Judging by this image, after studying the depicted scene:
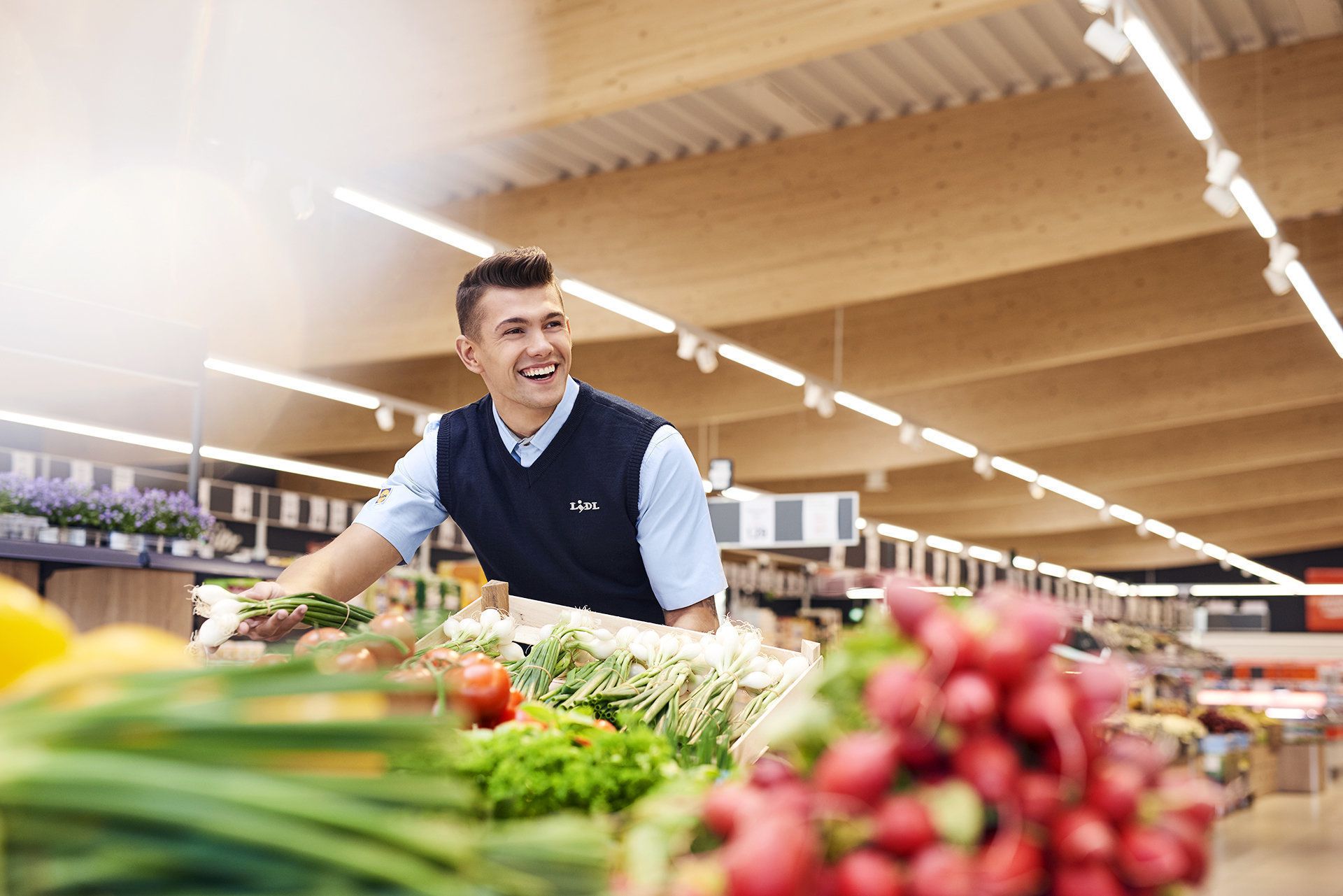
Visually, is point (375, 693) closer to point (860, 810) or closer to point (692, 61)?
point (860, 810)

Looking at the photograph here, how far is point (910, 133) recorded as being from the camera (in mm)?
9633

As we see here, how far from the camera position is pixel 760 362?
427 inches

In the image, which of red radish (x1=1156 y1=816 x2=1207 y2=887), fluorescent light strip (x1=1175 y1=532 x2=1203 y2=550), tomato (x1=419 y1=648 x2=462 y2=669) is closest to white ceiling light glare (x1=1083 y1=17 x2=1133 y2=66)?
tomato (x1=419 y1=648 x2=462 y2=669)

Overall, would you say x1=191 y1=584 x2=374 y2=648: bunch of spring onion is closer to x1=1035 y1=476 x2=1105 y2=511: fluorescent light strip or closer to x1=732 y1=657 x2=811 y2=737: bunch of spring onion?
x1=732 y1=657 x2=811 y2=737: bunch of spring onion

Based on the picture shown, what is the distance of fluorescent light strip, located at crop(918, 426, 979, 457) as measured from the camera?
13959 millimetres

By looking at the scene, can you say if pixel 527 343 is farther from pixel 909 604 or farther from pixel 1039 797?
pixel 1039 797

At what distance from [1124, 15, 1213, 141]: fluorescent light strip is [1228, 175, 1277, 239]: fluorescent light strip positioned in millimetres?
634

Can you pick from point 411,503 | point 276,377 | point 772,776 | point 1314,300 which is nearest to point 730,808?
point 772,776

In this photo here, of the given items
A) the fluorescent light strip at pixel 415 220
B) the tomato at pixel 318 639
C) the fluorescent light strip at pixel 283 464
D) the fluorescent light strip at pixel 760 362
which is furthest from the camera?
the fluorescent light strip at pixel 283 464

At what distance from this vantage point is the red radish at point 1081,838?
76cm

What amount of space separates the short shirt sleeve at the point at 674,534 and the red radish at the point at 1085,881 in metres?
1.76

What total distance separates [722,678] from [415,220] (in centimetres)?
583

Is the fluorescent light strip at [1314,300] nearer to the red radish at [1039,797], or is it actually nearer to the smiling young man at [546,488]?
the smiling young man at [546,488]

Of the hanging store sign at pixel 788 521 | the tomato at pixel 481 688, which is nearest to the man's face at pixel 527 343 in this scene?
the tomato at pixel 481 688
